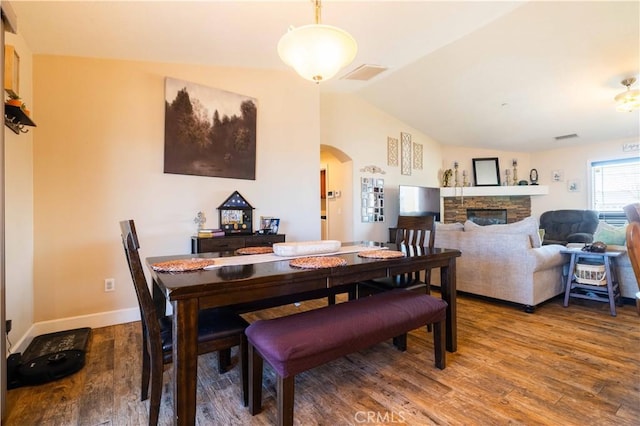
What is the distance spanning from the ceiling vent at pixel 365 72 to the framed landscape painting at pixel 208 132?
1.45 meters

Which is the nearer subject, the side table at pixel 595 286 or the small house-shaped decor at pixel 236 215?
the side table at pixel 595 286

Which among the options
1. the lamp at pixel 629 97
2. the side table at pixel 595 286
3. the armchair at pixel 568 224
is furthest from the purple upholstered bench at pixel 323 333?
the armchair at pixel 568 224

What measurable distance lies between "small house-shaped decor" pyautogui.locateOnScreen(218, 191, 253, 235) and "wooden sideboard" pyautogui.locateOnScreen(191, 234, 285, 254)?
0.21 meters

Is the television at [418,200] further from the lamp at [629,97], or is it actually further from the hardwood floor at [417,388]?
the hardwood floor at [417,388]

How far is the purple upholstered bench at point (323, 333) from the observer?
1.31 meters

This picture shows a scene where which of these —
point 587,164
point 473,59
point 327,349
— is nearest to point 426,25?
point 473,59

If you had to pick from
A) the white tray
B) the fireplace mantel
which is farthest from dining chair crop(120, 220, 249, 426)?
the fireplace mantel

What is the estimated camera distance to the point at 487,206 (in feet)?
22.6

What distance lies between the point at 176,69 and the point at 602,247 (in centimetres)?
478

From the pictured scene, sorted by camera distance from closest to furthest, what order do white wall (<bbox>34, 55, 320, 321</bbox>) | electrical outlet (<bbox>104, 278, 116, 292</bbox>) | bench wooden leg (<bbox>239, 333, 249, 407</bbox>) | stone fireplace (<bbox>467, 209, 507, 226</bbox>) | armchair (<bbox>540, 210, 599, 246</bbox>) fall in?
bench wooden leg (<bbox>239, 333, 249, 407</bbox>) < white wall (<bbox>34, 55, 320, 321</bbox>) < electrical outlet (<bbox>104, 278, 116, 292</bbox>) < armchair (<bbox>540, 210, 599, 246</bbox>) < stone fireplace (<bbox>467, 209, 507, 226</bbox>)

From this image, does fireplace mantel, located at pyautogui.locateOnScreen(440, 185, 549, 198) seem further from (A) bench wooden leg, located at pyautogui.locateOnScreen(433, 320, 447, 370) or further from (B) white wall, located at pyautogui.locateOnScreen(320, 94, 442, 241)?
(A) bench wooden leg, located at pyautogui.locateOnScreen(433, 320, 447, 370)

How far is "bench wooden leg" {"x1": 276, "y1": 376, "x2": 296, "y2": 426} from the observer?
1.30m

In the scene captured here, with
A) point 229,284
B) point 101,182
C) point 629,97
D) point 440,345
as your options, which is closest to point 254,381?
point 229,284

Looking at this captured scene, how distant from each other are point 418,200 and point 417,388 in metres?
4.65
